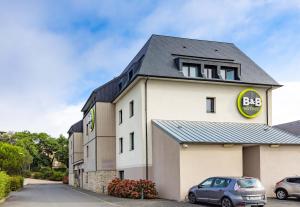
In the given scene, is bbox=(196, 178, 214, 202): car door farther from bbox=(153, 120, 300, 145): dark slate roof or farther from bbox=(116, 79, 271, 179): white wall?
bbox=(116, 79, 271, 179): white wall

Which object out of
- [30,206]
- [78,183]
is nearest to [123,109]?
[30,206]

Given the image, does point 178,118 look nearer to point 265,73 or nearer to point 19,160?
point 265,73

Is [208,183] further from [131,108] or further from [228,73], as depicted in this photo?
[228,73]

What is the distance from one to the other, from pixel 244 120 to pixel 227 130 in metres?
3.36

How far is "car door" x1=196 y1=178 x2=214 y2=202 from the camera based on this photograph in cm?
1860

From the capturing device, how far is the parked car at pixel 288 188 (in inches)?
821

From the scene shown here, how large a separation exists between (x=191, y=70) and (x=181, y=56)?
1.42 metres

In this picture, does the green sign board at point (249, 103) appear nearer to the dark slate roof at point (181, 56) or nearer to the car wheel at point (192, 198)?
the dark slate roof at point (181, 56)

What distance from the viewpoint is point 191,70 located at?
27.8 meters

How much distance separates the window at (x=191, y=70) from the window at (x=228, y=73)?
194cm

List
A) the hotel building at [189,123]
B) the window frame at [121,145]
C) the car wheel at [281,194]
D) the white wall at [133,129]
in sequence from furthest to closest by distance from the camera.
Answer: the window frame at [121,145] → the white wall at [133,129] → the hotel building at [189,123] → the car wheel at [281,194]

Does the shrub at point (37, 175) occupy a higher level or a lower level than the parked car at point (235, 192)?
lower

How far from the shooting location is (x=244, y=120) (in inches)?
1104

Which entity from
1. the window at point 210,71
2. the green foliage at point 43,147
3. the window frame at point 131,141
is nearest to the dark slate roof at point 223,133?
the window at point 210,71
